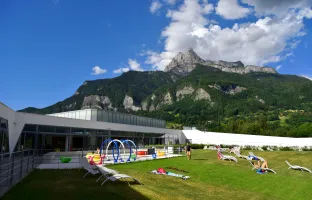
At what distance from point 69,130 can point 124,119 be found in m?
12.9

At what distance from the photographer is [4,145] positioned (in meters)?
19.8

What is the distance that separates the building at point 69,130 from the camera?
2203 centimetres

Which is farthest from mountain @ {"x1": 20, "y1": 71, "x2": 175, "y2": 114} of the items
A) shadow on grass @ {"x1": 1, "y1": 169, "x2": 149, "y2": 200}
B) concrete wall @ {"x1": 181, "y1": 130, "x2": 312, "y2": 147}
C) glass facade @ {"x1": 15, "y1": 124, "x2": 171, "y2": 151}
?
shadow on grass @ {"x1": 1, "y1": 169, "x2": 149, "y2": 200}

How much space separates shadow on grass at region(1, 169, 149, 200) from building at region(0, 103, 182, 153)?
31.6 ft

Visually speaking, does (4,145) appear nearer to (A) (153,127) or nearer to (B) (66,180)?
(B) (66,180)

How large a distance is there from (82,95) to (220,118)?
341ft

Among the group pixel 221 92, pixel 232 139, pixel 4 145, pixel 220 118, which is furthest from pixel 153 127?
pixel 221 92

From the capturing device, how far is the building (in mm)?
22031

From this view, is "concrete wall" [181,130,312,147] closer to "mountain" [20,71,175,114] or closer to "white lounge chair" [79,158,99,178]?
"white lounge chair" [79,158,99,178]

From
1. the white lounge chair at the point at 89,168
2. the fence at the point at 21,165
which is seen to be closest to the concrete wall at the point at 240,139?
the fence at the point at 21,165

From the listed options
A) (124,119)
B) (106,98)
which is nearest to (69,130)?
(124,119)

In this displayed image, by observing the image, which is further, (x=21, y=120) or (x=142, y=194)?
(x=21, y=120)

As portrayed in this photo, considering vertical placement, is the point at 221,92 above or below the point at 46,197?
above

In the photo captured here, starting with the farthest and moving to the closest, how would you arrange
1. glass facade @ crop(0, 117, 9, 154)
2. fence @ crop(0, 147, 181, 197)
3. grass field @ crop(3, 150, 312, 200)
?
1. glass facade @ crop(0, 117, 9, 154)
2. fence @ crop(0, 147, 181, 197)
3. grass field @ crop(3, 150, 312, 200)
